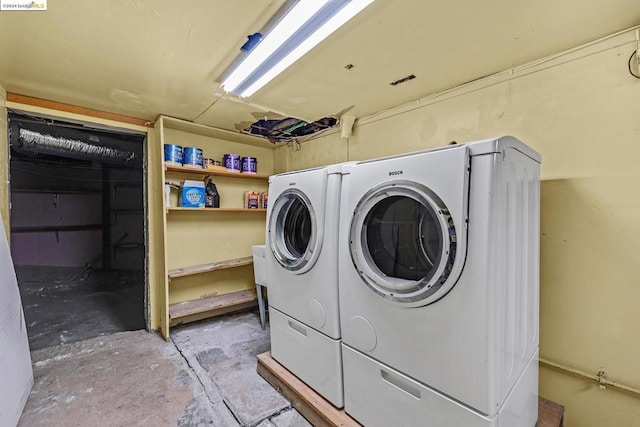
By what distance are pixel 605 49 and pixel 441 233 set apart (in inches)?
53.4

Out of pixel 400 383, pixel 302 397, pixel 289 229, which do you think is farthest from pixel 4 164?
pixel 400 383

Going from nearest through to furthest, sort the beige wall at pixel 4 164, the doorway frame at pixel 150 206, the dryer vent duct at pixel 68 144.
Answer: the beige wall at pixel 4 164
the dryer vent duct at pixel 68 144
the doorway frame at pixel 150 206

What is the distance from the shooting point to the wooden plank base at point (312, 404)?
137cm

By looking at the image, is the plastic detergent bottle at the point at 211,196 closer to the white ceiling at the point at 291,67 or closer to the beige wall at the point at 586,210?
the white ceiling at the point at 291,67

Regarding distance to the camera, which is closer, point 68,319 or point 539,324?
point 539,324

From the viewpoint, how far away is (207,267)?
2816mm

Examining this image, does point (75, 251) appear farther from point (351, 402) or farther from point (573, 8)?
point (573, 8)

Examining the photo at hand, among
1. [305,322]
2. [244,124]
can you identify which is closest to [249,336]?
[305,322]

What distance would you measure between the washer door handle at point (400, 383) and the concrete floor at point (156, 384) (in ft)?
2.16

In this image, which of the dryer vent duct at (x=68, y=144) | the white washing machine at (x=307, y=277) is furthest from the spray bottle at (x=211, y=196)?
the white washing machine at (x=307, y=277)

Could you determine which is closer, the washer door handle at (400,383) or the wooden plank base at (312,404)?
the washer door handle at (400,383)

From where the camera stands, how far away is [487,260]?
0.92 m

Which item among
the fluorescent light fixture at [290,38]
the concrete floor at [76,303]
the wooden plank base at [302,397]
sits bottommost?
the concrete floor at [76,303]

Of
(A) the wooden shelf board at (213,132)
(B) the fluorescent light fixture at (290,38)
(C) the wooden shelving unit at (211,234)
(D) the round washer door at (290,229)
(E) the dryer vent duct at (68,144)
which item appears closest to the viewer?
(B) the fluorescent light fixture at (290,38)
